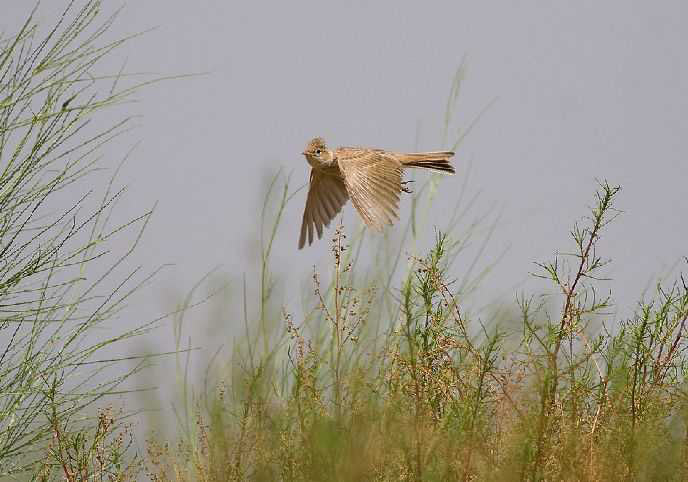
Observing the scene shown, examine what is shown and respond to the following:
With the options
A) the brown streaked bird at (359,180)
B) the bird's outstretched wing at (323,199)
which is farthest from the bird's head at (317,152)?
the bird's outstretched wing at (323,199)

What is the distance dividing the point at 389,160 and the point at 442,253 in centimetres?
109

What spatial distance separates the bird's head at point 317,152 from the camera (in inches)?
143

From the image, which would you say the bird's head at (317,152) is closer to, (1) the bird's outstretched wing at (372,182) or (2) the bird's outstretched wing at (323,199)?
(1) the bird's outstretched wing at (372,182)

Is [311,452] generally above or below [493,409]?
below

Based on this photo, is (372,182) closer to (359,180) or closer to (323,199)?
(359,180)

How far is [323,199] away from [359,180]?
1.93 ft

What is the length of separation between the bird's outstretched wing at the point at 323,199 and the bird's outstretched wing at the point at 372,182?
187 mm

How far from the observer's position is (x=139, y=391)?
229 centimetres

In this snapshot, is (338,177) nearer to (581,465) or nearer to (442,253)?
(442,253)

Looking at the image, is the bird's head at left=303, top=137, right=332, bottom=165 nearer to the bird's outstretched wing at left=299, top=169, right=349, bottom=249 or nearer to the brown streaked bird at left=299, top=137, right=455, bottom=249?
the brown streaked bird at left=299, top=137, right=455, bottom=249

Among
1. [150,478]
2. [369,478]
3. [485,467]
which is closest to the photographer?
[369,478]

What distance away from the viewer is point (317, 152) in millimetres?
3637

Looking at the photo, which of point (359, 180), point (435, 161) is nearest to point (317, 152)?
point (359, 180)

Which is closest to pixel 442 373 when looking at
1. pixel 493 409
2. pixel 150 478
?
pixel 493 409
